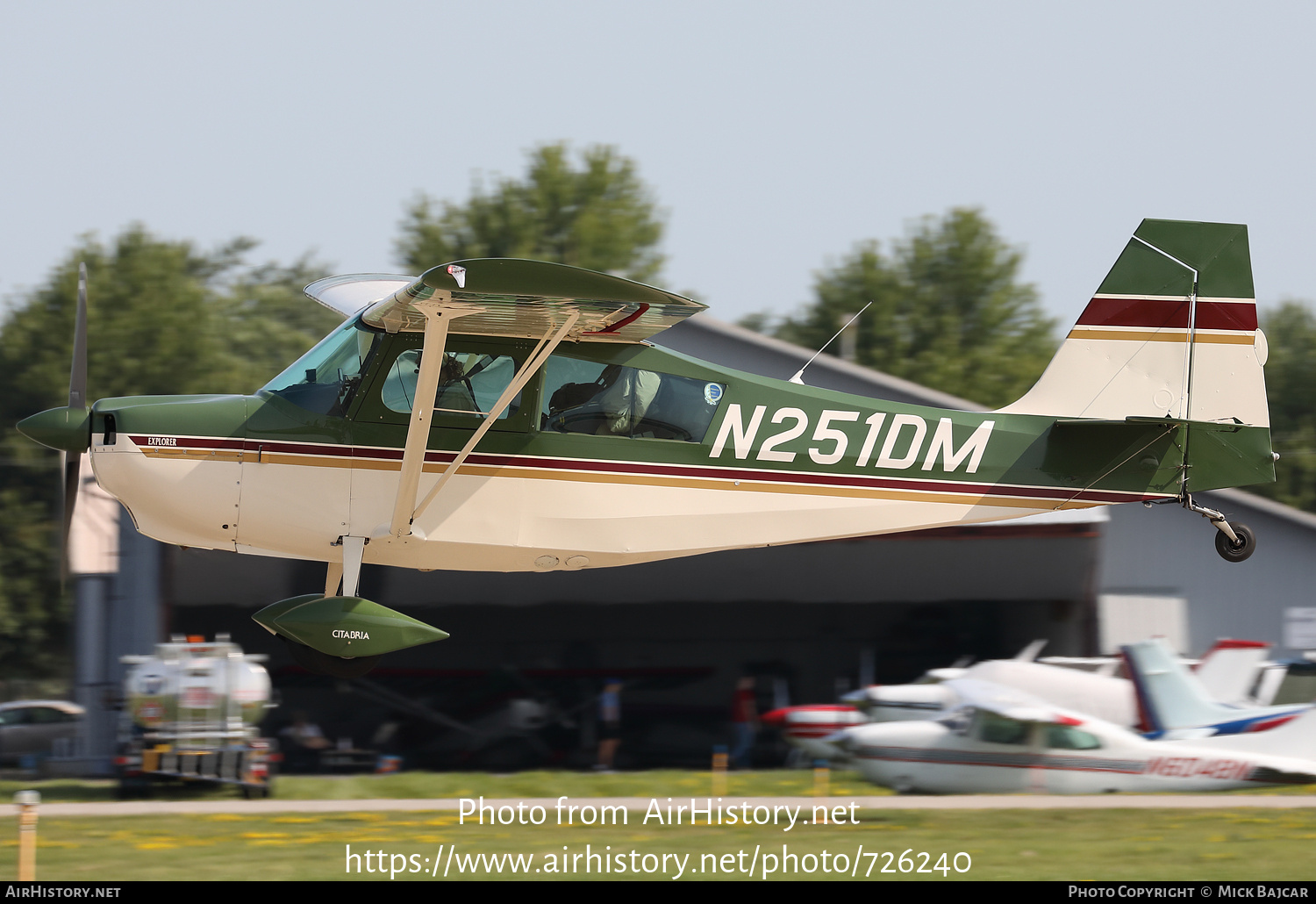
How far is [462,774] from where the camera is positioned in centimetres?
1530

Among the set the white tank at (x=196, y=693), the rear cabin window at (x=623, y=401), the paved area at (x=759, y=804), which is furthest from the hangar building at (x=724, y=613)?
the rear cabin window at (x=623, y=401)

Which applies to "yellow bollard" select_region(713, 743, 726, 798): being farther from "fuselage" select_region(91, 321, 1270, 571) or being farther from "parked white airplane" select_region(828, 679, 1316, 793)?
"fuselage" select_region(91, 321, 1270, 571)

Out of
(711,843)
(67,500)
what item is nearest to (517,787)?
(711,843)

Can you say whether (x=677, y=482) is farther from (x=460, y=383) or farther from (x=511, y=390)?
(x=460, y=383)

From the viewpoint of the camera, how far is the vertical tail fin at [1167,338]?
9250 mm

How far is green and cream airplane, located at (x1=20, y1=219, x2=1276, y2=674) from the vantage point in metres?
8.29

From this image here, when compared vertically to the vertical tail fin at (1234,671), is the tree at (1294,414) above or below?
above

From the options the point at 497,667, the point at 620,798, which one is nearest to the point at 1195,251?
the point at 620,798

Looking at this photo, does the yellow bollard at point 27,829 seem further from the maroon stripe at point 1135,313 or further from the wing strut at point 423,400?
the maroon stripe at point 1135,313

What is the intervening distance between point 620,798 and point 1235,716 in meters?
6.35

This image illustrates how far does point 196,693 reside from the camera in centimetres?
1435

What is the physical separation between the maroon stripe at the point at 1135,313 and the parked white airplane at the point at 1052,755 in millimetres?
5350

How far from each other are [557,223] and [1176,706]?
29331 millimetres

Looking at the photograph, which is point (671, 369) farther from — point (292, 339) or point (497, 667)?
point (292, 339)
